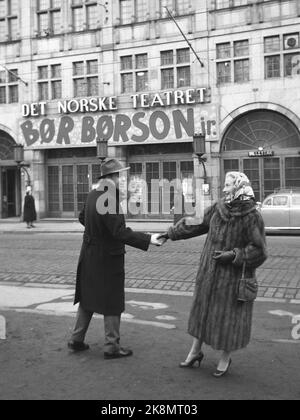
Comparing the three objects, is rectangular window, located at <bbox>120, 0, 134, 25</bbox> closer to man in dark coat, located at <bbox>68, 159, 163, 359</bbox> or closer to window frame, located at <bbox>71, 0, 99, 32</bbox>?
window frame, located at <bbox>71, 0, 99, 32</bbox>

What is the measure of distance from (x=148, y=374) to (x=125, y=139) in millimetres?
21150

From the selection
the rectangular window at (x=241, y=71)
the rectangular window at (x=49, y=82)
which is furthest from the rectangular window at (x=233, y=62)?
the rectangular window at (x=49, y=82)

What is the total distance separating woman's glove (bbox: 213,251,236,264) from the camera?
172 inches

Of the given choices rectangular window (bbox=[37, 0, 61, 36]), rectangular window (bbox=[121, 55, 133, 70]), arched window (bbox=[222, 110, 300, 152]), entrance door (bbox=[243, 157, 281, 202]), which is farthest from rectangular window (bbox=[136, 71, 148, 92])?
entrance door (bbox=[243, 157, 281, 202])

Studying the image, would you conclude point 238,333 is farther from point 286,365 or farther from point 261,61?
point 261,61

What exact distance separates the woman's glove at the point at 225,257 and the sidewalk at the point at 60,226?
52.8ft

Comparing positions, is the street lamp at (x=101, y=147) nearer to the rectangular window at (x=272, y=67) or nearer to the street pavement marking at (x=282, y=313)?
the rectangular window at (x=272, y=67)

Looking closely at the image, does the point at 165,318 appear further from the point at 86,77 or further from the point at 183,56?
the point at 86,77

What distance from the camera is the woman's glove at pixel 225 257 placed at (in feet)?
14.3

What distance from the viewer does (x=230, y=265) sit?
4.44 metres

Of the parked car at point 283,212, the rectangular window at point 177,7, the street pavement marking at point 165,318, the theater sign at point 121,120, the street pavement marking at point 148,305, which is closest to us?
the street pavement marking at point 165,318

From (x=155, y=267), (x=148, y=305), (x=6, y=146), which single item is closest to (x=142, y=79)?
(x=6, y=146)

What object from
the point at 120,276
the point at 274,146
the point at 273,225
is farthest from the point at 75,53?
the point at 120,276

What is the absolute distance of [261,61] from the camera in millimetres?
22719
